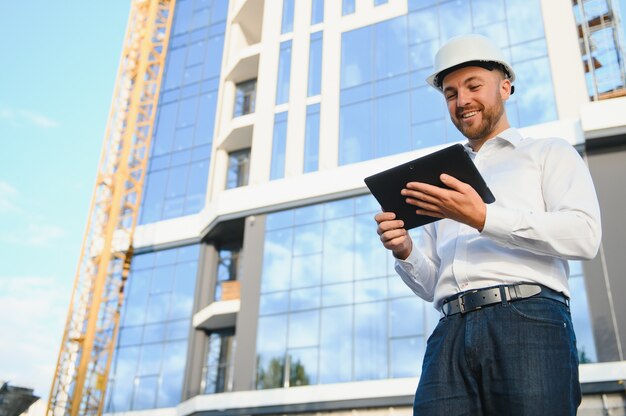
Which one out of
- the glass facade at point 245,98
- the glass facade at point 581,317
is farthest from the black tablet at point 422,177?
the glass facade at point 245,98

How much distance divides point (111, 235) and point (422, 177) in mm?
30586

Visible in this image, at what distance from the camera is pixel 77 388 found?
3041 cm

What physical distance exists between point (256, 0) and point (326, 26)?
17.8ft

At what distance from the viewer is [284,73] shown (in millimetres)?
27141

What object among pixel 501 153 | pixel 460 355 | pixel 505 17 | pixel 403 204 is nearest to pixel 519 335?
pixel 460 355

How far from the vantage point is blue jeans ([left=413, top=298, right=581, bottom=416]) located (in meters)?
2.56

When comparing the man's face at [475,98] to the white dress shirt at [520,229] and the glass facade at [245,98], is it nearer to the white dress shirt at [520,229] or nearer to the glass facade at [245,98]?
the white dress shirt at [520,229]

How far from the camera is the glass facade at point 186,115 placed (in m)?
28.5

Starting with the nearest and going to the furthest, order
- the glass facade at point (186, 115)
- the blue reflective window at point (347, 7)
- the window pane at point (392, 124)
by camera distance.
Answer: the window pane at point (392, 124), the blue reflective window at point (347, 7), the glass facade at point (186, 115)

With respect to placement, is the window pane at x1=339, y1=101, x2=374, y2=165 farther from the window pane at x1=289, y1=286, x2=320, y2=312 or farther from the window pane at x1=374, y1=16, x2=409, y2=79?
the window pane at x1=289, y1=286, x2=320, y2=312

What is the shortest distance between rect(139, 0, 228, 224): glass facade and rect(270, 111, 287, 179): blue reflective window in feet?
12.5

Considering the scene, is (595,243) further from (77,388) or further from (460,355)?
(77,388)

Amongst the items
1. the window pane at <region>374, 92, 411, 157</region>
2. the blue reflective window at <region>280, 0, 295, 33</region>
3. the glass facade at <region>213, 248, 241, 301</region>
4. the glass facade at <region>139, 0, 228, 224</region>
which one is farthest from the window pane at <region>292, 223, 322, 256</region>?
the blue reflective window at <region>280, 0, 295, 33</region>

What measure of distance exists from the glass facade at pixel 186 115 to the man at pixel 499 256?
24.9 m
